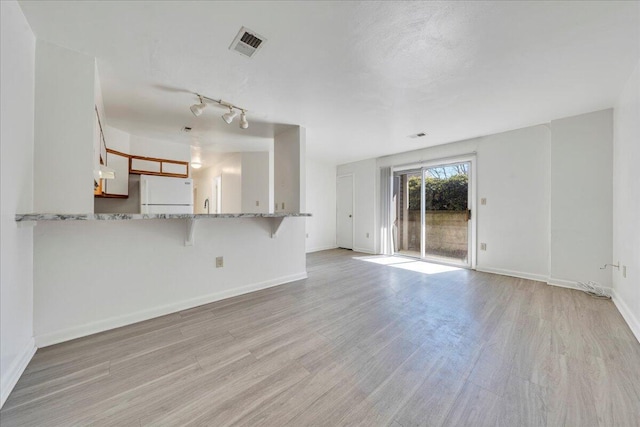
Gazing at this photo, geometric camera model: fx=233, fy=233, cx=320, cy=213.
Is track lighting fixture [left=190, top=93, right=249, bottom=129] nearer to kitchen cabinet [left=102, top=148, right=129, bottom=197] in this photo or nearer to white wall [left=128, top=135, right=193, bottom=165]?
kitchen cabinet [left=102, top=148, right=129, bottom=197]

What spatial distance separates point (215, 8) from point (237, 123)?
1938mm

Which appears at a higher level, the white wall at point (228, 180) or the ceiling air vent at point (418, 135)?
the ceiling air vent at point (418, 135)

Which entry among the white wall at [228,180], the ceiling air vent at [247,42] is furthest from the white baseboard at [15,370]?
Result: the white wall at [228,180]

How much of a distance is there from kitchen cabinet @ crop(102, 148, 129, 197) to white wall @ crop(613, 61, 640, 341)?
5705 mm

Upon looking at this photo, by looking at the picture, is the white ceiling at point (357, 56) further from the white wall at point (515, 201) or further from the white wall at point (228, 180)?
the white wall at point (228, 180)

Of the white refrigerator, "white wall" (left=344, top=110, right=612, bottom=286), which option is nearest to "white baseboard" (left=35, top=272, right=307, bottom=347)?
the white refrigerator

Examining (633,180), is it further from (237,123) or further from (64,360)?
(64,360)

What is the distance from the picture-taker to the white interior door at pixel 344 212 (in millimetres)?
6133

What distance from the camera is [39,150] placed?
64.9 inches

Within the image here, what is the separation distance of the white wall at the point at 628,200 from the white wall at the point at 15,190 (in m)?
4.35

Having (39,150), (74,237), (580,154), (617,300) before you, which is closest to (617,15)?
(580,154)

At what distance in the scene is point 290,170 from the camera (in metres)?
3.54

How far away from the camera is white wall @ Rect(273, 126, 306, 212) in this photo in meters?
3.44

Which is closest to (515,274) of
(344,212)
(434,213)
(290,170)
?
(434,213)
